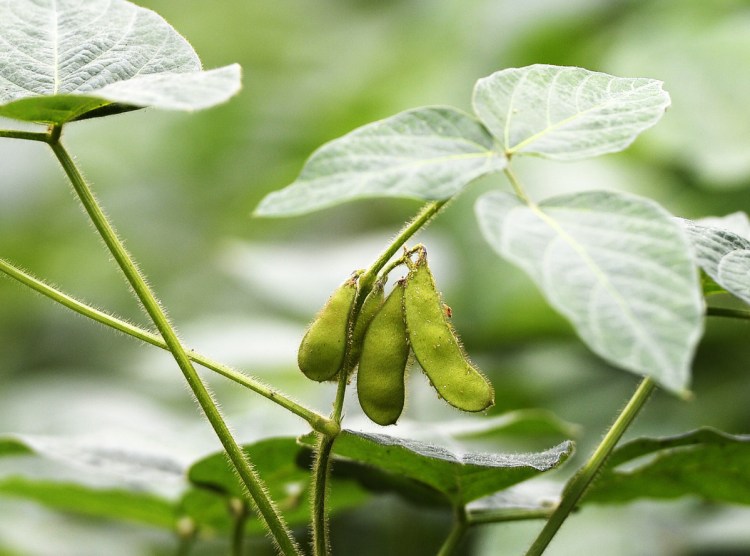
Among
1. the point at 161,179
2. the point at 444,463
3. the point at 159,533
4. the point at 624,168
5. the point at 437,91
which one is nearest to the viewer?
the point at 444,463

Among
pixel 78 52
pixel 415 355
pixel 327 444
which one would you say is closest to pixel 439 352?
pixel 415 355

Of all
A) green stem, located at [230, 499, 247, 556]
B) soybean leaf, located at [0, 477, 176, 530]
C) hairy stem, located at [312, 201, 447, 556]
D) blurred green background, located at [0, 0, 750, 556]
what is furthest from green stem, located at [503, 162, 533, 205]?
soybean leaf, located at [0, 477, 176, 530]

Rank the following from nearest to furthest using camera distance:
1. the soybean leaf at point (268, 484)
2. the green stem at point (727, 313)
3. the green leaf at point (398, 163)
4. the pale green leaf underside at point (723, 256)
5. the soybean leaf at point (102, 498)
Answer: the green leaf at point (398, 163), the pale green leaf underside at point (723, 256), the green stem at point (727, 313), the soybean leaf at point (268, 484), the soybean leaf at point (102, 498)

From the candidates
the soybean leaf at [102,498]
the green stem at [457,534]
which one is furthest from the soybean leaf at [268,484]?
the green stem at [457,534]

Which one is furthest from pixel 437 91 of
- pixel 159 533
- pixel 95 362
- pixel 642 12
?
pixel 159 533

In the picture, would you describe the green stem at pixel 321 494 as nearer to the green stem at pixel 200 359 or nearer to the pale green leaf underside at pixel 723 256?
the green stem at pixel 200 359

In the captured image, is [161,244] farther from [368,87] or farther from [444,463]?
[444,463]
